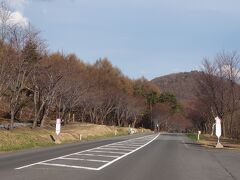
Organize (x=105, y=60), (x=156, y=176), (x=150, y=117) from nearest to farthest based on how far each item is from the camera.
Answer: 1. (x=156, y=176)
2. (x=105, y=60)
3. (x=150, y=117)

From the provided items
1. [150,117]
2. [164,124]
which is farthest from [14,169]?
[164,124]

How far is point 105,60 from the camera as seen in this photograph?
12631cm

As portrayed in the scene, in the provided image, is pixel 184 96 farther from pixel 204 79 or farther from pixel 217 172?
pixel 217 172

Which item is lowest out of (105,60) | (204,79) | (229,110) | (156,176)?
(156,176)

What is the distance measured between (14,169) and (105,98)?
3246 inches

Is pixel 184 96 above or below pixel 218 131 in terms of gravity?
above

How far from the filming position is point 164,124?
154125 millimetres

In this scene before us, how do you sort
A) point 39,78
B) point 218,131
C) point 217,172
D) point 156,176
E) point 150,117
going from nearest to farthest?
point 156,176
point 217,172
point 218,131
point 39,78
point 150,117

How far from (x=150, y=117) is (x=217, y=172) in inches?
4886

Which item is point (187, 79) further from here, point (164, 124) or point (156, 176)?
point (156, 176)

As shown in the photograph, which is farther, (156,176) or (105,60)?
(105,60)

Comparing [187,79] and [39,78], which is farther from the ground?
[187,79]

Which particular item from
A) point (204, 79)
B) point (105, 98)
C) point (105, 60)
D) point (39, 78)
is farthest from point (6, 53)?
point (105, 60)

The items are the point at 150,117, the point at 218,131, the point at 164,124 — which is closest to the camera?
the point at 218,131
